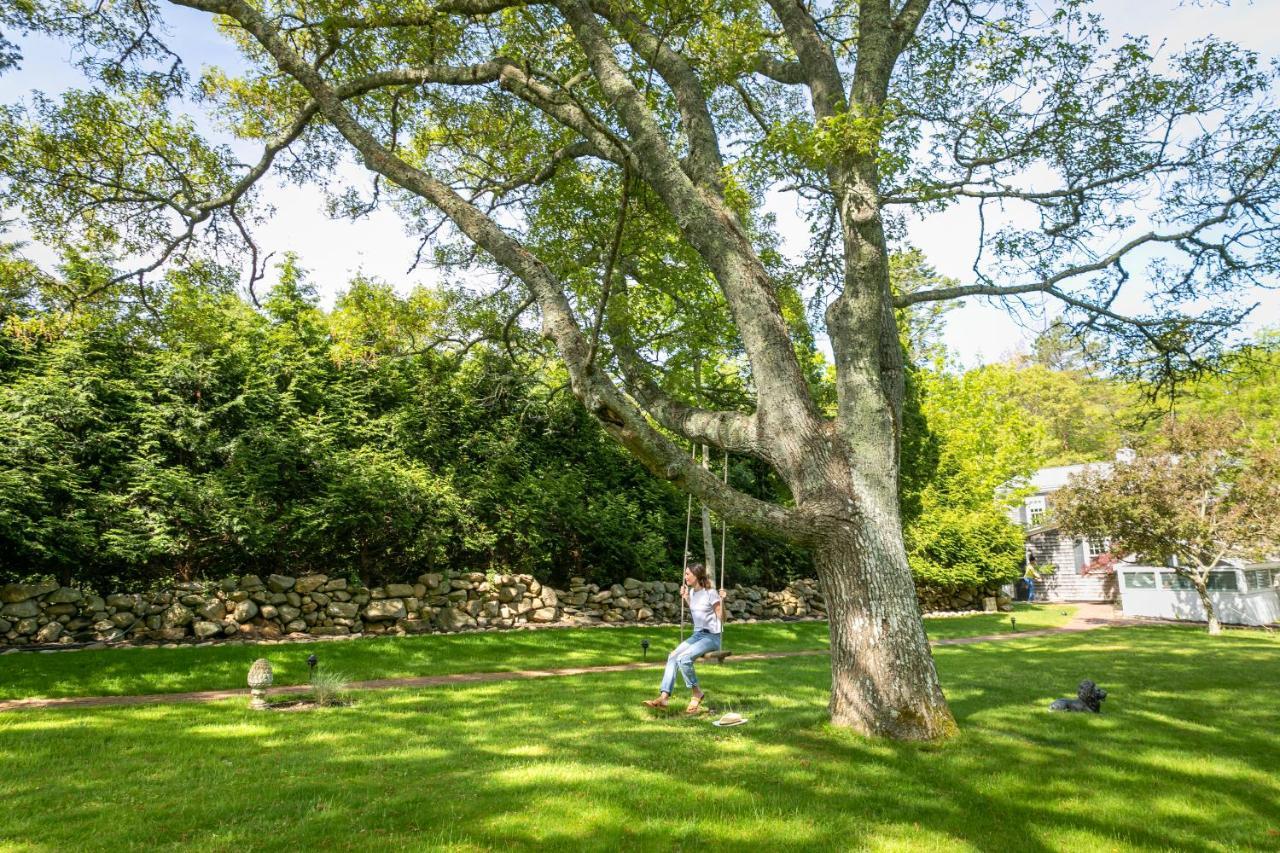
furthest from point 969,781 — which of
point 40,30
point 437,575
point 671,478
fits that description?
point 40,30

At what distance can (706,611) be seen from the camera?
7113 millimetres

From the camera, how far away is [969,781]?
462 centimetres

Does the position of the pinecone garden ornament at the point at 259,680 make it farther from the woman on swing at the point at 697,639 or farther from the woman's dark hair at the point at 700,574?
the woman's dark hair at the point at 700,574

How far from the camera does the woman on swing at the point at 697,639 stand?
696 centimetres

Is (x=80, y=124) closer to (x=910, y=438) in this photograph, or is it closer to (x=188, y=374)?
(x=188, y=374)

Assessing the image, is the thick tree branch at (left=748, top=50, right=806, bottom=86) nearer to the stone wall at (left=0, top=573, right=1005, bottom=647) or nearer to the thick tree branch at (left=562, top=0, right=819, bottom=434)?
the thick tree branch at (left=562, top=0, right=819, bottom=434)

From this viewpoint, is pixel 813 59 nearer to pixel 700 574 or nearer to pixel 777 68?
pixel 777 68

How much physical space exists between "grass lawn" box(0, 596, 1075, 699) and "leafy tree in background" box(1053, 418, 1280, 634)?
27.8 feet

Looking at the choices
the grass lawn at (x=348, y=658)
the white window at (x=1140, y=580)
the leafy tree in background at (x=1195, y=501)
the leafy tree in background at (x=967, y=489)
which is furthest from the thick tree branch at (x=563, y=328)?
the white window at (x=1140, y=580)

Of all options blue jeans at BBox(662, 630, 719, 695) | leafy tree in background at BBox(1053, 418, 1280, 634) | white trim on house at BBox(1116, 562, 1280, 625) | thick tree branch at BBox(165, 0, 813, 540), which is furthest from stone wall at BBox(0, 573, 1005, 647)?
white trim on house at BBox(1116, 562, 1280, 625)

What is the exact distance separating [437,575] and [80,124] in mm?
8591

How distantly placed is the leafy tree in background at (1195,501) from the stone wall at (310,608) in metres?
11.3

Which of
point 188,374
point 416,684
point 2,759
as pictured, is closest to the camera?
point 2,759

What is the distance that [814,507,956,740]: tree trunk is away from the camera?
18.2 feet
